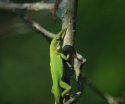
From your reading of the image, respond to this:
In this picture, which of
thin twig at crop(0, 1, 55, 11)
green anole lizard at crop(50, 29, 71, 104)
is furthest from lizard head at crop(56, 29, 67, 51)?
thin twig at crop(0, 1, 55, 11)

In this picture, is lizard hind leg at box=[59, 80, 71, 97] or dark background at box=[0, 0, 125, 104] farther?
dark background at box=[0, 0, 125, 104]

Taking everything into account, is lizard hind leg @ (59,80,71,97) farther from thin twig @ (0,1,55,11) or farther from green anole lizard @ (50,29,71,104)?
thin twig @ (0,1,55,11)

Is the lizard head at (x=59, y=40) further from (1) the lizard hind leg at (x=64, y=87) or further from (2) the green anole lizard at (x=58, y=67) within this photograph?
(1) the lizard hind leg at (x=64, y=87)

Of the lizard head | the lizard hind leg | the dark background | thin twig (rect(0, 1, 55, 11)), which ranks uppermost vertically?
thin twig (rect(0, 1, 55, 11))

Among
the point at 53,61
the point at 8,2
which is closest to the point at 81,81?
the point at 53,61

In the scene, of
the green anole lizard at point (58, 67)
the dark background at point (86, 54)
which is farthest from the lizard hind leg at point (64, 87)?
the dark background at point (86, 54)

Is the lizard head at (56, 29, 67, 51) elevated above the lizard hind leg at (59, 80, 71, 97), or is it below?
above

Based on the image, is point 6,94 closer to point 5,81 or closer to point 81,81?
point 5,81

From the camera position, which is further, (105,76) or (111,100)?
(105,76)
